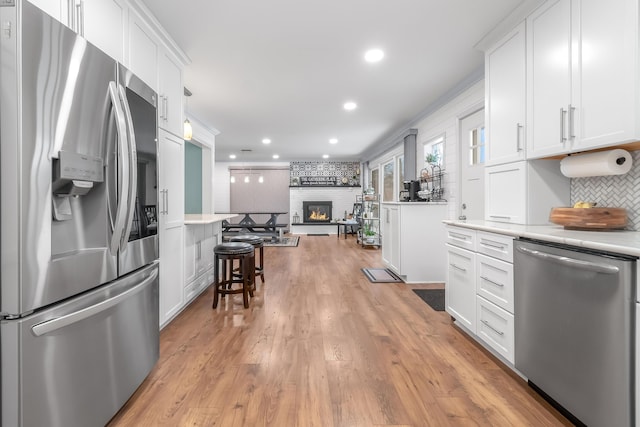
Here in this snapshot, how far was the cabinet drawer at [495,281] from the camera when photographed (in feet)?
6.34

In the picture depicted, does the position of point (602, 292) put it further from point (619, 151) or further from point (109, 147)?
point (109, 147)

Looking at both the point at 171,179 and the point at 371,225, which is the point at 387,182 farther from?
the point at 171,179

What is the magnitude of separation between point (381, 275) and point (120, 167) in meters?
3.72

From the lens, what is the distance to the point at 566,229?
1.95 meters

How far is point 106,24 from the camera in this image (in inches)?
73.3

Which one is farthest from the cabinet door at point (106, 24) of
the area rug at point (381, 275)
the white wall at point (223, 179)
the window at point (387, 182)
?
the white wall at point (223, 179)

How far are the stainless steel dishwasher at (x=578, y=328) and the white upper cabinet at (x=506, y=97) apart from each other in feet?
3.04

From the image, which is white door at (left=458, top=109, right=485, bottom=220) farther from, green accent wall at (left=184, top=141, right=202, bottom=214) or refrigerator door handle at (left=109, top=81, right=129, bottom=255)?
green accent wall at (left=184, top=141, right=202, bottom=214)

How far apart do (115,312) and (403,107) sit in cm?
447

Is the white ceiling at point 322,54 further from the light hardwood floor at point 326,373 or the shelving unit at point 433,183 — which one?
the light hardwood floor at point 326,373

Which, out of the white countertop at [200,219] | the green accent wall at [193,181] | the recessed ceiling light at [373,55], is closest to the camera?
the recessed ceiling light at [373,55]

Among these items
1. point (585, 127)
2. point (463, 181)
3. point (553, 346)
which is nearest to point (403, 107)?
point (463, 181)

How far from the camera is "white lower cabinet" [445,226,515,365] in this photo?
1.95m

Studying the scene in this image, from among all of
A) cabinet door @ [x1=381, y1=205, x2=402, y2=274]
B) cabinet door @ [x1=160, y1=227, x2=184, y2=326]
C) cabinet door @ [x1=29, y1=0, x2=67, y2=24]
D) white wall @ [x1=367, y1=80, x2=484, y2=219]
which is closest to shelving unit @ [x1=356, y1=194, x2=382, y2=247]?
cabinet door @ [x1=381, y1=205, x2=402, y2=274]
